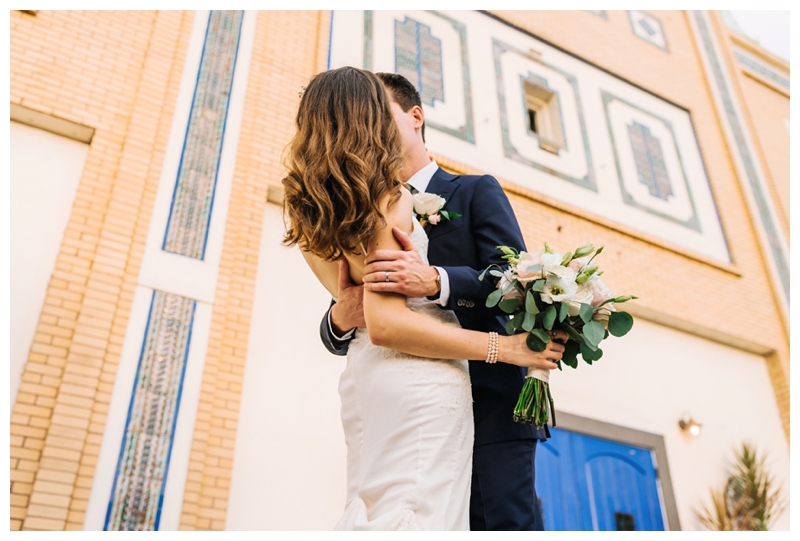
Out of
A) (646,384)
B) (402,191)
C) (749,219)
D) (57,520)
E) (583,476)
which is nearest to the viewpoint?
(402,191)

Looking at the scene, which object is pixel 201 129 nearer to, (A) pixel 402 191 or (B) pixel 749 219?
(A) pixel 402 191

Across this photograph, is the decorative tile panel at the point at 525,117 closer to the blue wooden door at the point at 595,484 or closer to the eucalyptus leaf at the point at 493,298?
the blue wooden door at the point at 595,484

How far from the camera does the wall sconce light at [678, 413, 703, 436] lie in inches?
291

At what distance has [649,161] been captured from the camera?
368 inches

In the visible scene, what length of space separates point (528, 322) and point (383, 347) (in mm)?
435

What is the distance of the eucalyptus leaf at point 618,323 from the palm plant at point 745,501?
18.5ft

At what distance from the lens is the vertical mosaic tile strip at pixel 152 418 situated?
15.0 ft

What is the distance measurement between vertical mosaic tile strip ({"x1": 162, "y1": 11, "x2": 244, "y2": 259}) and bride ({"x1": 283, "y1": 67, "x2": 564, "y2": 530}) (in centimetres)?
372

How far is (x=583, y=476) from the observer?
6.72 m

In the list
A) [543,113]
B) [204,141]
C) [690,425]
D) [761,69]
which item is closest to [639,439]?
[690,425]

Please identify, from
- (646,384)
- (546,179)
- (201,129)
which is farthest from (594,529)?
(201,129)

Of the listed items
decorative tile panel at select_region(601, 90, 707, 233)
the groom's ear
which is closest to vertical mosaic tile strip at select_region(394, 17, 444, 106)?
decorative tile panel at select_region(601, 90, 707, 233)

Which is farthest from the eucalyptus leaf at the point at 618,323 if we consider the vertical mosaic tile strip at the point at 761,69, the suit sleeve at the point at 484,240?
the vertical mosaic tile strip at the point at 761,69

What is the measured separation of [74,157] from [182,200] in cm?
100
